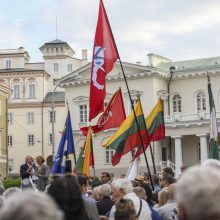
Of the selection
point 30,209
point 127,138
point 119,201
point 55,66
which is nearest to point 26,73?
point 55,66

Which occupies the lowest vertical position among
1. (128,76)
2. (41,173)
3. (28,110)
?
(41,173)

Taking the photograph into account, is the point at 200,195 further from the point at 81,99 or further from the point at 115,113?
the point at 81,99

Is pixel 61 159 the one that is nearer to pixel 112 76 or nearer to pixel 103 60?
pixel 103 60

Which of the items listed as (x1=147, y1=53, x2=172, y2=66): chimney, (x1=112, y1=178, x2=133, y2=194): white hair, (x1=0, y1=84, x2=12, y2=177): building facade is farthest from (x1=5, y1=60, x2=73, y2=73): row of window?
(x1=112, y1=178, x2=133, y2=194): white hair

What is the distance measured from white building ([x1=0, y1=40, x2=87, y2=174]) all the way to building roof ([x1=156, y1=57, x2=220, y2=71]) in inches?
887

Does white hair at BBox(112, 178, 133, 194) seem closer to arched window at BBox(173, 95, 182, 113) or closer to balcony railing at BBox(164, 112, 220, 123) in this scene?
balcony railing at BBox(164, 112, 220, 123)

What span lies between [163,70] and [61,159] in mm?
38870

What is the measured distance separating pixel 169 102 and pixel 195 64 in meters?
5.98

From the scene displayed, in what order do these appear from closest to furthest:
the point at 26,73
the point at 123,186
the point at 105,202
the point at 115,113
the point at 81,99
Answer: the point at 123,186 < the point at 105,202 < the point at 115,113 < the point at 81,99 < the point at 26,73

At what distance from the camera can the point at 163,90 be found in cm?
5631

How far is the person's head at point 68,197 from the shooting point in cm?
525

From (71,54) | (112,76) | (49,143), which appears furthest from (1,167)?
(71,54)

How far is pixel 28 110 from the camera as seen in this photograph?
8444cm

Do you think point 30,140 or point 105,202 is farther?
point 30,140
